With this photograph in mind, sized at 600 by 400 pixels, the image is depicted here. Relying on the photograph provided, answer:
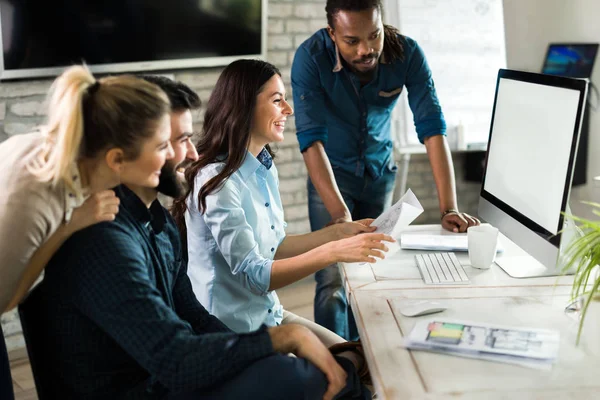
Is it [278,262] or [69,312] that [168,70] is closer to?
[278,262]

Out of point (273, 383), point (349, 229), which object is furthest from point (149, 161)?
point (349, 229)

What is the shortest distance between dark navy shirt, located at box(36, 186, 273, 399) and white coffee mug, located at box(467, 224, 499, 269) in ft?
2.46

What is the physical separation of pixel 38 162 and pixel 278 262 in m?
0.68

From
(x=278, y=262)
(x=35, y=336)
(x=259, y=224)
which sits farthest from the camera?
(x=259, y=224)

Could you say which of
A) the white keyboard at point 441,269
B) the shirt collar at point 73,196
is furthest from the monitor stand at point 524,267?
the shirt collar at point 73,196

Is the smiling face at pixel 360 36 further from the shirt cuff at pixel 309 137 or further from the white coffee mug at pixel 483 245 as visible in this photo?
the white coffee mug at pixel 483 245

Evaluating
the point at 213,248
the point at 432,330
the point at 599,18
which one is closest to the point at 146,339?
the point at 432,330

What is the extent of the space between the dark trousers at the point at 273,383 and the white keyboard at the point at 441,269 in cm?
56

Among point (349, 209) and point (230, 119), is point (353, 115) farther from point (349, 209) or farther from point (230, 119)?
point (230, 119)

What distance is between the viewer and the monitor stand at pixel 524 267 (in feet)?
5.83

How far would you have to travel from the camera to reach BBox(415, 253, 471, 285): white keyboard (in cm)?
175

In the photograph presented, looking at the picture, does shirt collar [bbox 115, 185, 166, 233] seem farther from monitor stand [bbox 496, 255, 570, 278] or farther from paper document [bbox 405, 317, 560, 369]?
monitor stand [bbox 496, 255, 570, 278]

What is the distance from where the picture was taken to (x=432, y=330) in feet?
4.64

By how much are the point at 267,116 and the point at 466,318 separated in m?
0.76
